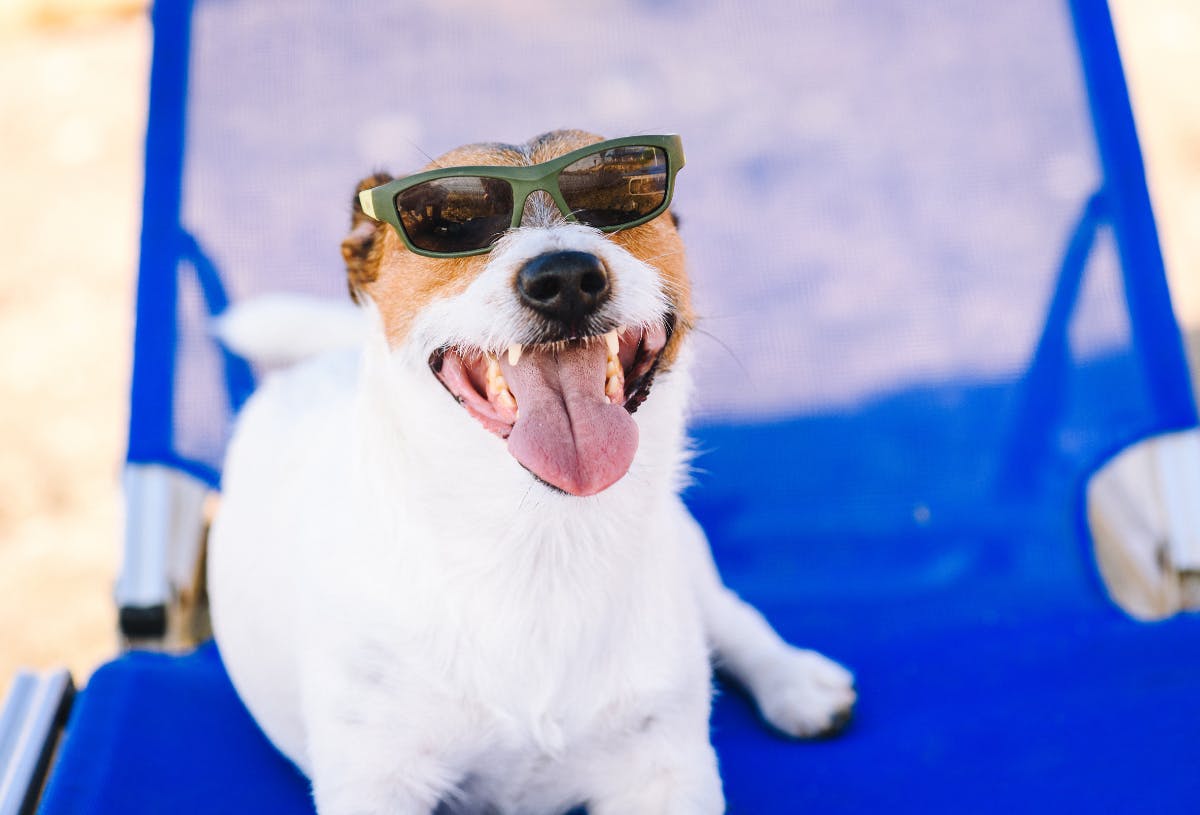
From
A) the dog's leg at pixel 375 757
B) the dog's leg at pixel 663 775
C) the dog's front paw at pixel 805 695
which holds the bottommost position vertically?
the dog's front paw at pixel 805 695

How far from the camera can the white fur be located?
1582 millimetres

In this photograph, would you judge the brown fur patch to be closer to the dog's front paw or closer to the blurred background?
the dog's front paw

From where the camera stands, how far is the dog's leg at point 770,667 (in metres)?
2.02

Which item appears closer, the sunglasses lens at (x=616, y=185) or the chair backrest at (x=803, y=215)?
the sunglasses lens at (x=616, y=185)

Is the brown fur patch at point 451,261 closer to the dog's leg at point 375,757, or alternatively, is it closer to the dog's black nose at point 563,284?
the dog's black nose at point 563,284

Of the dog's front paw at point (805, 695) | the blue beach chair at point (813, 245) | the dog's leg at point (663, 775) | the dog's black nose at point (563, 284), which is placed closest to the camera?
the dog's black nose at point (563, 284)

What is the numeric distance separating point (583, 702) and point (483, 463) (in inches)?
14.8

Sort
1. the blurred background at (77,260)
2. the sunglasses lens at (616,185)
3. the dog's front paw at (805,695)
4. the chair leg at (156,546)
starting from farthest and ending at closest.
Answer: the blurred background at (77,260)
the chair leg at (156,546)
the dog's front paw at (805,695)
the sunglasses lens at (616,185)

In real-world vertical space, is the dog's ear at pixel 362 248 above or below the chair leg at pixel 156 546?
above

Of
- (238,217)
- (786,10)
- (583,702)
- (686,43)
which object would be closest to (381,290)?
(583,702)

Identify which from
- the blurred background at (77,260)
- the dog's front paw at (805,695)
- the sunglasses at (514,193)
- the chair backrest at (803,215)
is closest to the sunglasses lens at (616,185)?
the sunglasses at (514,193)

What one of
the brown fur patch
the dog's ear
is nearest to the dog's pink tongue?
the brown fur patch

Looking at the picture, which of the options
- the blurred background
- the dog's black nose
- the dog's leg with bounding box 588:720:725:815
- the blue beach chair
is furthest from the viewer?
the blurred background

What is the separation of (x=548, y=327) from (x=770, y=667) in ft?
3.02
